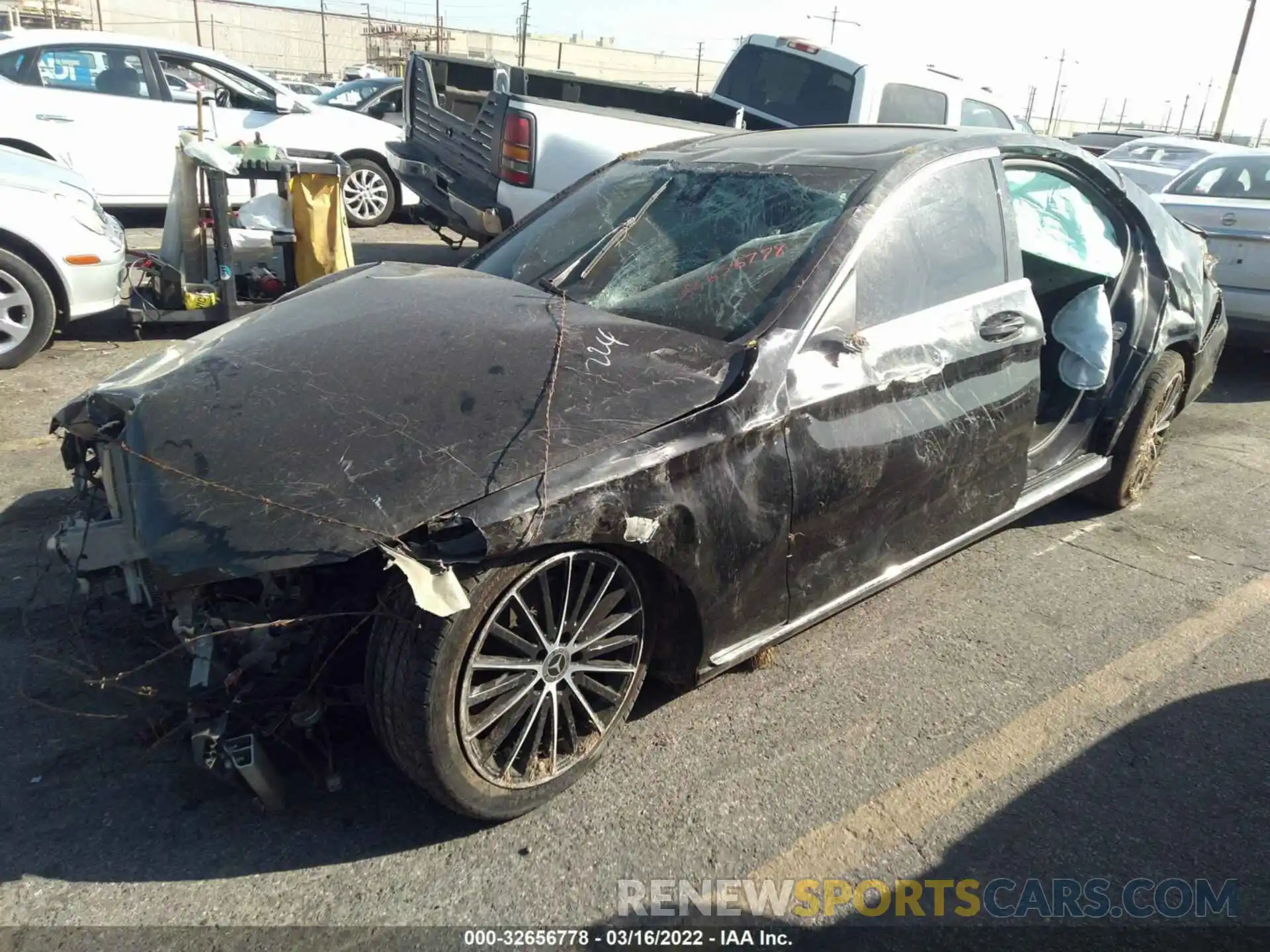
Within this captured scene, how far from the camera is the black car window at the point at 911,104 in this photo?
27.3ft

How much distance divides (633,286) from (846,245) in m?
0.72

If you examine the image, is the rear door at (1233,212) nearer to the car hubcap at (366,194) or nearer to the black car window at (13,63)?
the car hubcap at (366,194)

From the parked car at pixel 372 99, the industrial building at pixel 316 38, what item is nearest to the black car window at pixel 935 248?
the parked car at pixel 372 99

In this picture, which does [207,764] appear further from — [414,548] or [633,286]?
[633,286]

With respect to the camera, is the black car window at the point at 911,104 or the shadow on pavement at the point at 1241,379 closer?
the shadow on pavement at the point at 1241,379

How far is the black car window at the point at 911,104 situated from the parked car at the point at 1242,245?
2118mm

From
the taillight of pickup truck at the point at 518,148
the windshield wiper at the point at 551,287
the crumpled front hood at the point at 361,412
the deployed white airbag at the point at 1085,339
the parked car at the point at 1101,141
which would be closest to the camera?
the crumpled front hood at the point at 361,412

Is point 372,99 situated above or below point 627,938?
above

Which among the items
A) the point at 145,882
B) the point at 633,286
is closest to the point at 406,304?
the point at 633,286

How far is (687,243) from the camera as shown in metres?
3.31

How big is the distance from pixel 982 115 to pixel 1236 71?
3489 centimetres

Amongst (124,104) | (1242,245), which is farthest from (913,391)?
(124,104)

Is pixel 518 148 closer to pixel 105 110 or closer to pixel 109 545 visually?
pixel 105 110

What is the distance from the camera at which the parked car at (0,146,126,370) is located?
5566 mm
